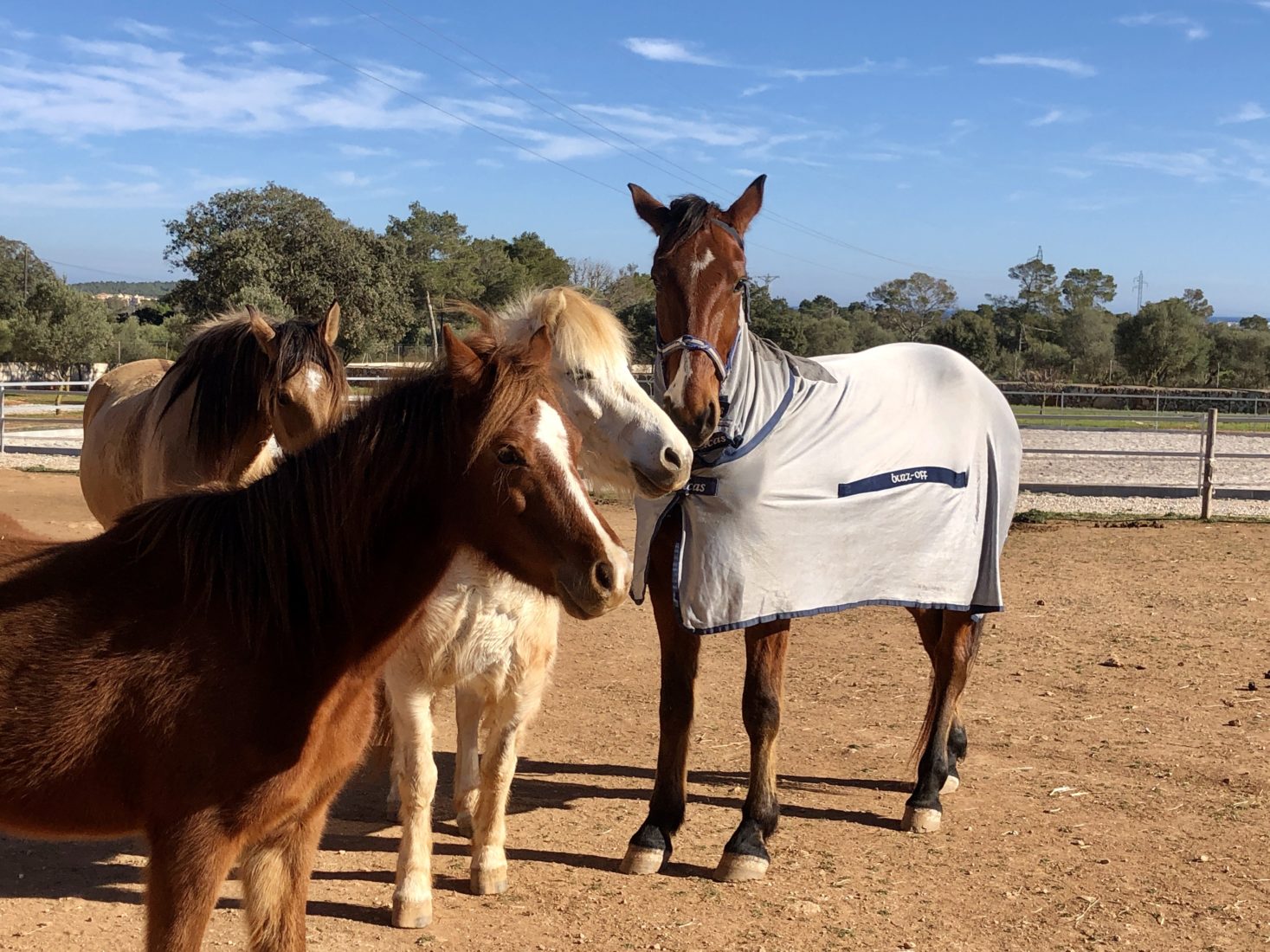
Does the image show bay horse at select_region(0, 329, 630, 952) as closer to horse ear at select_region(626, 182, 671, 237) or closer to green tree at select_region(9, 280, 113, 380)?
horse ear at select_region(626, 182, 671, 237)

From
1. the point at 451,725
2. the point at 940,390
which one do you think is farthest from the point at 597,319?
the point at 451,725

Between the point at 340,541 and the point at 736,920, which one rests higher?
the point at 340,541

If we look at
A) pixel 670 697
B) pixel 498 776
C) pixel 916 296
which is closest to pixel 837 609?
pixel 670 697

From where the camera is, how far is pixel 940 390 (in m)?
4.76

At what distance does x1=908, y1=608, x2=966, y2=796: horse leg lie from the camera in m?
4.97

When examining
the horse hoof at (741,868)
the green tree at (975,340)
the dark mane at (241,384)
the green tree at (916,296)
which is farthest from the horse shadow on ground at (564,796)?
the green tree at (916,296)

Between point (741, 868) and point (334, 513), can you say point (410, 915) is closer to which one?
point (741, 868)

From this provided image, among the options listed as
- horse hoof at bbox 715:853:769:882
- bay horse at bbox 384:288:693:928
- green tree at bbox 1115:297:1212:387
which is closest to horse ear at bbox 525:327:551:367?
bay horse at bbox 384:288:693:928

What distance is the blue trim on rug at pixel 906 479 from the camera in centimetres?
420

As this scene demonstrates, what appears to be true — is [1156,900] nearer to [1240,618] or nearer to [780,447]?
[780,447]

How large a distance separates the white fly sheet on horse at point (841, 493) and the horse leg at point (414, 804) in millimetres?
989

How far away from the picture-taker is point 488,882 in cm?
381

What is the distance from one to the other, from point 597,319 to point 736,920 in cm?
216

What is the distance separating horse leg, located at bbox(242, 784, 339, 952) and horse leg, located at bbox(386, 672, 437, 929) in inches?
34.2
